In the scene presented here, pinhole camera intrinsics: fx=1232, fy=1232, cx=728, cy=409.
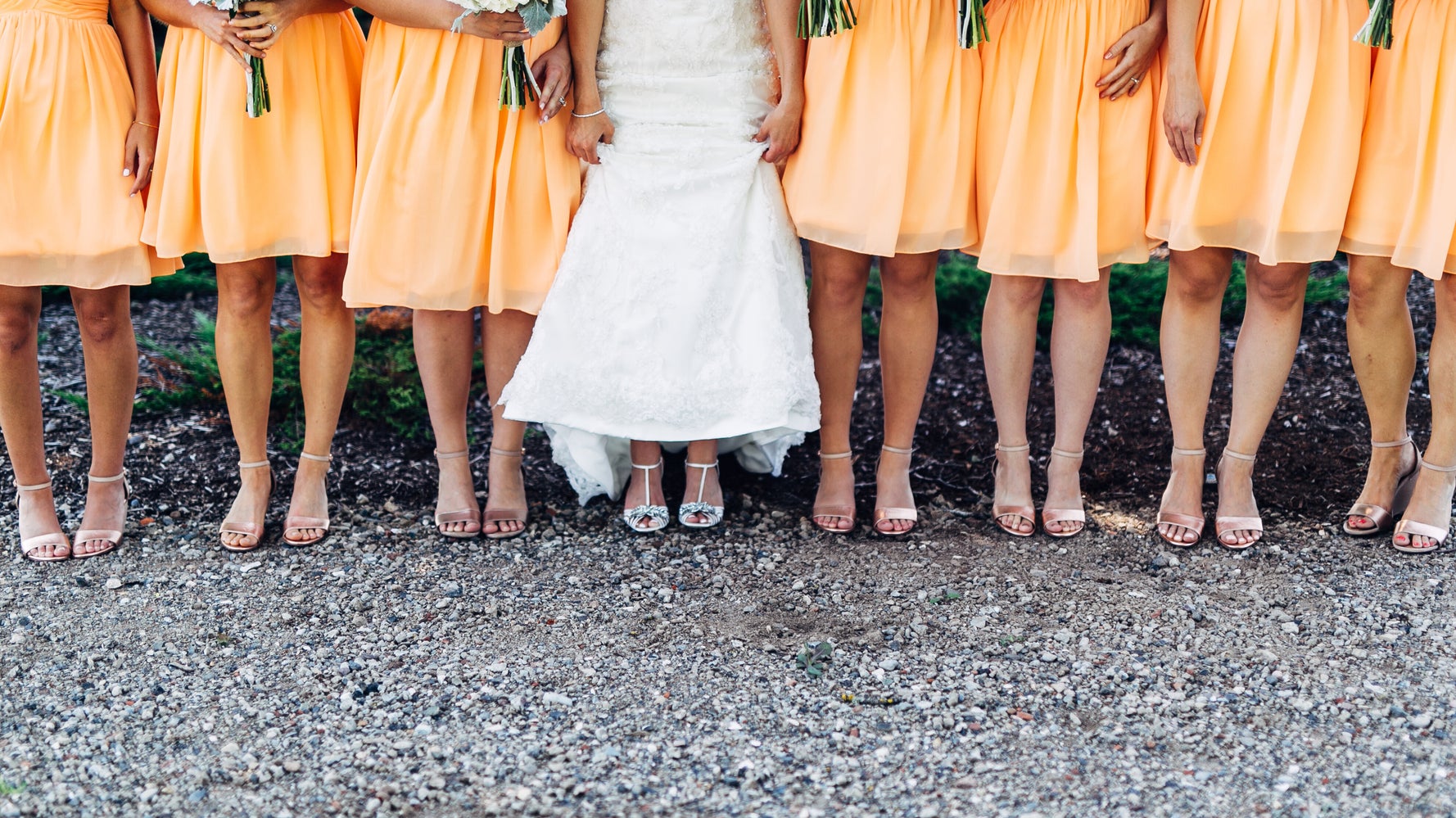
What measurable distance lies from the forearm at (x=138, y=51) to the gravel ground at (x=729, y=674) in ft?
4.24

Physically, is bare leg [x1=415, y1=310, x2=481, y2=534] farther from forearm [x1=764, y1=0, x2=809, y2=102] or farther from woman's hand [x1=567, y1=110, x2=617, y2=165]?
forearm [x1=764, y1=0, x2=809, y2=102]

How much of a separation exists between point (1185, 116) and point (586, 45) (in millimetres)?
1651

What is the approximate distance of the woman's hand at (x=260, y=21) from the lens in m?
3.28

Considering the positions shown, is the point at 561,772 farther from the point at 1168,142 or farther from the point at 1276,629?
the point at 1168,142

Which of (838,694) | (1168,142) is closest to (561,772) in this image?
(838,694)

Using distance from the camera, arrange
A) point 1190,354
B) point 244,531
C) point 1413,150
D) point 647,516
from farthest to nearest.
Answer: point 647,516
point 244,531
point 1190,354
point 1413,150

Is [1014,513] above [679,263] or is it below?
below

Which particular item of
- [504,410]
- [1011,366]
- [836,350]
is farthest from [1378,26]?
[504,410]

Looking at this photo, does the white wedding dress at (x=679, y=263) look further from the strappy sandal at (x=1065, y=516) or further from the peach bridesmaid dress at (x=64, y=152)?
the peach bridesmaid dress at (x=64, y=152)

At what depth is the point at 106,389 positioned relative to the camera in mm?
3711

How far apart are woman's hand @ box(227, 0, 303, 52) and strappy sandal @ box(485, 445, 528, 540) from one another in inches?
53.5

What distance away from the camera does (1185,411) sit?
3701mm

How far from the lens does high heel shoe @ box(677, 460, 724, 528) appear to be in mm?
3885

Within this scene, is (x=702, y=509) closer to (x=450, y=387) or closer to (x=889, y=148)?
(x=450, y=387)
